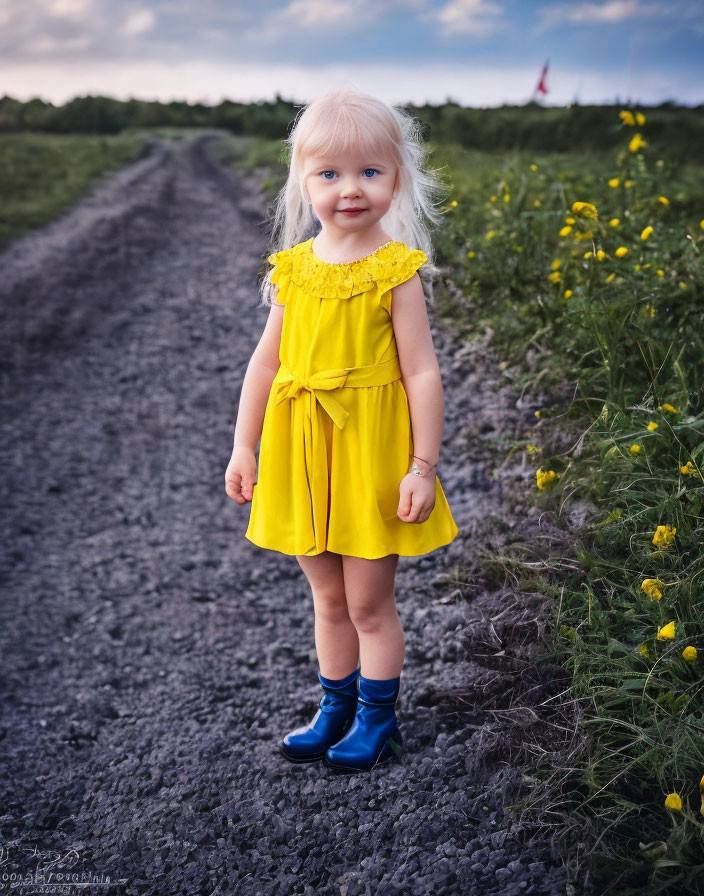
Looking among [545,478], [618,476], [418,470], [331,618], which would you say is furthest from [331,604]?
[618,476]

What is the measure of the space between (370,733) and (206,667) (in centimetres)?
88

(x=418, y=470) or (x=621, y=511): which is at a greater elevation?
(x=418, y=470)

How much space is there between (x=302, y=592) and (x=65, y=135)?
15.5 metres

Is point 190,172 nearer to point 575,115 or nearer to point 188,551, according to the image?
point 575,115

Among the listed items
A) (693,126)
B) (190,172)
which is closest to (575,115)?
(693,126)

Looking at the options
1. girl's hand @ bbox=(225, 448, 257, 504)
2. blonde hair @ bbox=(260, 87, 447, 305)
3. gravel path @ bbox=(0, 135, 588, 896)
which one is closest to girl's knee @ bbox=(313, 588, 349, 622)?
girl's hand @ bbox=(225, 448, 257, 504)

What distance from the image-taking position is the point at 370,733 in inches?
84.0

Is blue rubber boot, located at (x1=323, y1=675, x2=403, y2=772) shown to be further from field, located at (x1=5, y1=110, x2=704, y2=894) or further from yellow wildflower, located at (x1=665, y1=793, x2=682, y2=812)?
yellow wildflower, located at (x1=665, y1=793, x2=682, y2=812)

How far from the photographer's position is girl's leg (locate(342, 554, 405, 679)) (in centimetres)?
196

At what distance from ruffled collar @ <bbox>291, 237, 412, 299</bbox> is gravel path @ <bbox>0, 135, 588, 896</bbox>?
112 centimetres

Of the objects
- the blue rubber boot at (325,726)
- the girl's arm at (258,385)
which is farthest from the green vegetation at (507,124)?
the blue rubber boot at (325,726)

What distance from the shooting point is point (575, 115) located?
9.97 meters

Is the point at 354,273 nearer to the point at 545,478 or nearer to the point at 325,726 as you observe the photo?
the point at 545,478

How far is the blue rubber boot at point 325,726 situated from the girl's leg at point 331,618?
39mm
